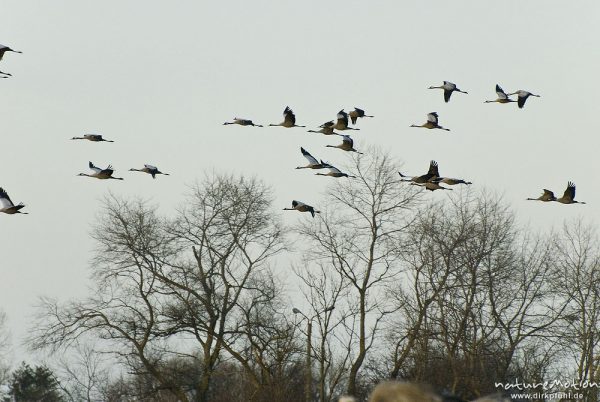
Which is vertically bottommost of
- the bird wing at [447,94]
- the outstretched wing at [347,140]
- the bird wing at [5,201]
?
the bird wing at [5,201]

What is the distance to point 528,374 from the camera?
171ft

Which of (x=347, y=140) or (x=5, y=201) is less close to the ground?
(x=347, y=140)

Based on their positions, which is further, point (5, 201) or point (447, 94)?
point (447, 94)

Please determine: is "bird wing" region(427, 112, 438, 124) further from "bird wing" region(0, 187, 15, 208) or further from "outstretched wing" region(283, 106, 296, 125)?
"bird wing" region(0, 187, 15, 208)

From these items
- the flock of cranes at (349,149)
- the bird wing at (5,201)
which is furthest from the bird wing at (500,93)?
the bird wing at (5,201)

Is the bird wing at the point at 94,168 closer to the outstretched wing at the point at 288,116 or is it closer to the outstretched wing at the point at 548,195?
the outstretched wing at the point at 288,116

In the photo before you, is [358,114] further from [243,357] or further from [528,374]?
[528,374]

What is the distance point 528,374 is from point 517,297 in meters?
5.21

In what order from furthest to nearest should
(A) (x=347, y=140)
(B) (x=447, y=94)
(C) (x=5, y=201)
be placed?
(B) (x=447, y=94), (A) (x=347, y=140), (C) (x=5, y=201)

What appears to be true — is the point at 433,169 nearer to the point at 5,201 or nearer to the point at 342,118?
the point at 342,118

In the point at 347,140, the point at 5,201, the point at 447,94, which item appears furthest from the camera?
the point at 447,94

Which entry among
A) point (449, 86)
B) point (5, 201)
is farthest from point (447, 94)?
point (5, 201)

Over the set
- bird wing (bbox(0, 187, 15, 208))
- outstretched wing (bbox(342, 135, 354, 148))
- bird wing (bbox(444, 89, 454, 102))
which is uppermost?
bird wing (bbox(444, 89, 454, 102))

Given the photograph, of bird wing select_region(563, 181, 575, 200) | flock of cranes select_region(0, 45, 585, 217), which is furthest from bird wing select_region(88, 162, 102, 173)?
bird wing select_region(563, 181, 575, 200)
